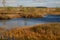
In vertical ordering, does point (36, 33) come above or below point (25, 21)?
below

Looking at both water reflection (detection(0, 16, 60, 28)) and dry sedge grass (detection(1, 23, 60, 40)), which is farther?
water reflection (detection(0, 16, 60, 28))

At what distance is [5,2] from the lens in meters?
2.69

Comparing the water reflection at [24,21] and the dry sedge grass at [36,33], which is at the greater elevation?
the water reflection at [24,21]

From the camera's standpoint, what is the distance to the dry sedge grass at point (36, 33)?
8.09ft

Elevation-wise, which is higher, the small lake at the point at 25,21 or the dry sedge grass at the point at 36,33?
the small lake at the point at 25,21

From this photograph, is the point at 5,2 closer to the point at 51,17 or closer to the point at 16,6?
the point at 16,6

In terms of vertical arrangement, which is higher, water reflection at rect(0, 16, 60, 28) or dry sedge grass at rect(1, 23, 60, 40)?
water reflection at rect(0, 16, 60, 28)

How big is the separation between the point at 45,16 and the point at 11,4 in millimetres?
665

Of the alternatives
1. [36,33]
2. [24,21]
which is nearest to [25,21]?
[24,21]

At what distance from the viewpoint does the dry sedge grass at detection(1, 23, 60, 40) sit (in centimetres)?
246

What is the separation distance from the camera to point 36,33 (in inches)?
98.6

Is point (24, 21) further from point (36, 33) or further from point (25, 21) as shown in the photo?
point (36, 33)

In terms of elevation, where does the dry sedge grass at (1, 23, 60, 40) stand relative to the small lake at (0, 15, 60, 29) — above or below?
below

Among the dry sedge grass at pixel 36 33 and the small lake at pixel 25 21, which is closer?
the dry sedge grass at pixel 36 33
